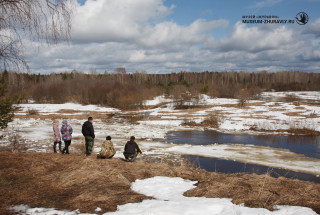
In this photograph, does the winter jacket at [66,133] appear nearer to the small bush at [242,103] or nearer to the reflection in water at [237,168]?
the reflection in water at [237,168]

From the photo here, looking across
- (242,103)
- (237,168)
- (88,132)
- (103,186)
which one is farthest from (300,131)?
(103,186)

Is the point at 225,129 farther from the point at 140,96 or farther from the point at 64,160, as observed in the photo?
the point at 140,96

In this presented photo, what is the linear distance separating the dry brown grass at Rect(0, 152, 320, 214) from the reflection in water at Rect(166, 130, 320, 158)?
40.0 ft

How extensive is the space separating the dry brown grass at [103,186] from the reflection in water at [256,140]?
12.2 meters

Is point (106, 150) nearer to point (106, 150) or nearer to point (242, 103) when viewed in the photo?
point (106, 150)

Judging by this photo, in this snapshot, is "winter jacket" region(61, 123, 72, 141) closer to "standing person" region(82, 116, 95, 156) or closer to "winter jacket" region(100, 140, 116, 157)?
"standing person" region(82, 116, 95, 156)

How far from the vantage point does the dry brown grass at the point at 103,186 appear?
571 cm

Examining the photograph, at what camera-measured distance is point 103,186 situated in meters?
6.91

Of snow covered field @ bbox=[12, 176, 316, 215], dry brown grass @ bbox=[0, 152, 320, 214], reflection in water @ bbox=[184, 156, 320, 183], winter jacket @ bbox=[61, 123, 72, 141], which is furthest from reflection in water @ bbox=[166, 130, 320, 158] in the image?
snow covered field @ bbox=[12, 176, 316, 215]

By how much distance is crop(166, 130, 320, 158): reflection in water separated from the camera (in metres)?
19.1

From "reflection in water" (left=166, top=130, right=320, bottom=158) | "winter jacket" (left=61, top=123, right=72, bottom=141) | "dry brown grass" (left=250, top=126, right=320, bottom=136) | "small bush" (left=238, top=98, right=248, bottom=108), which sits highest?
"winter jacket" (left=61, top=123, right=72, bottom=141)

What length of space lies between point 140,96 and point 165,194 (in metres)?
45.7

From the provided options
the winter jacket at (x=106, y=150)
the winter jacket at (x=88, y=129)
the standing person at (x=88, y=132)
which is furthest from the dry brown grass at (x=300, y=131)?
the winter jacket at (x=88, y=129)

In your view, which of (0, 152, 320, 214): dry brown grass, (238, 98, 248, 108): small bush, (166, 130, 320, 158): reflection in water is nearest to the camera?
(0, 152, 320, 214): dry brown grass
